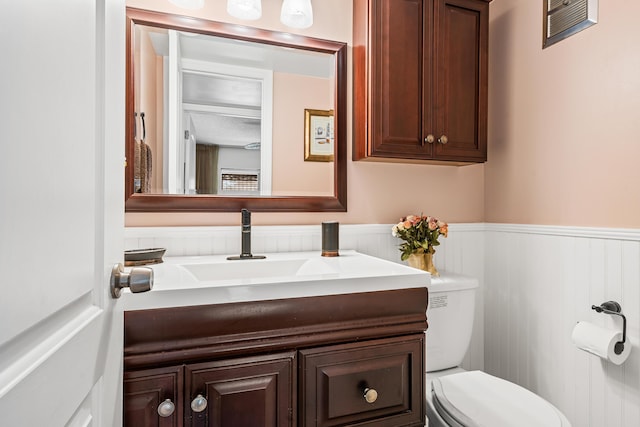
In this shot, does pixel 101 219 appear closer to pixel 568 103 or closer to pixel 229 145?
pixel 229 145

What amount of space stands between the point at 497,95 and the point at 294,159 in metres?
1.13

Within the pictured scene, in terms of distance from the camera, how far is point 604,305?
4.37 feet

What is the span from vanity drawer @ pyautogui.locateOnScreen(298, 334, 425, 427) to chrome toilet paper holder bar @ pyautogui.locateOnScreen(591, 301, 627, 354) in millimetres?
750

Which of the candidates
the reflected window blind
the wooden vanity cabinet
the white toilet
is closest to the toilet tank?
the white toilet

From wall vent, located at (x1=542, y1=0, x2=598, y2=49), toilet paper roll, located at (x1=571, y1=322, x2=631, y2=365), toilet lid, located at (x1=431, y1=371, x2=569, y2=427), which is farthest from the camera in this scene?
wall vent, located at (x1=542, y1=0, x2=598, y2=49)

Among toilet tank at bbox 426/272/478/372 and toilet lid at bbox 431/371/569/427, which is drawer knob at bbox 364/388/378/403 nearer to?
toilet lid at bbox 431/371/569/427

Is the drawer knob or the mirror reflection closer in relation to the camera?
the drawer knob

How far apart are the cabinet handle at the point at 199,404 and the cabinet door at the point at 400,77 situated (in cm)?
112

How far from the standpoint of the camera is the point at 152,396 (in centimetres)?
83

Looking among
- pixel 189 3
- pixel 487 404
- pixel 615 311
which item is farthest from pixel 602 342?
pixel 189 3

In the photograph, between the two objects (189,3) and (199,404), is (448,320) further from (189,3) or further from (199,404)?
(189,3)

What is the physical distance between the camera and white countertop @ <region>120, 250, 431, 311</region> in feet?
2.78

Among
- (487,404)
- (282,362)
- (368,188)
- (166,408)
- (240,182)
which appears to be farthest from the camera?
(368,188)

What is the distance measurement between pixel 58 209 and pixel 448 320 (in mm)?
Result: 1447
